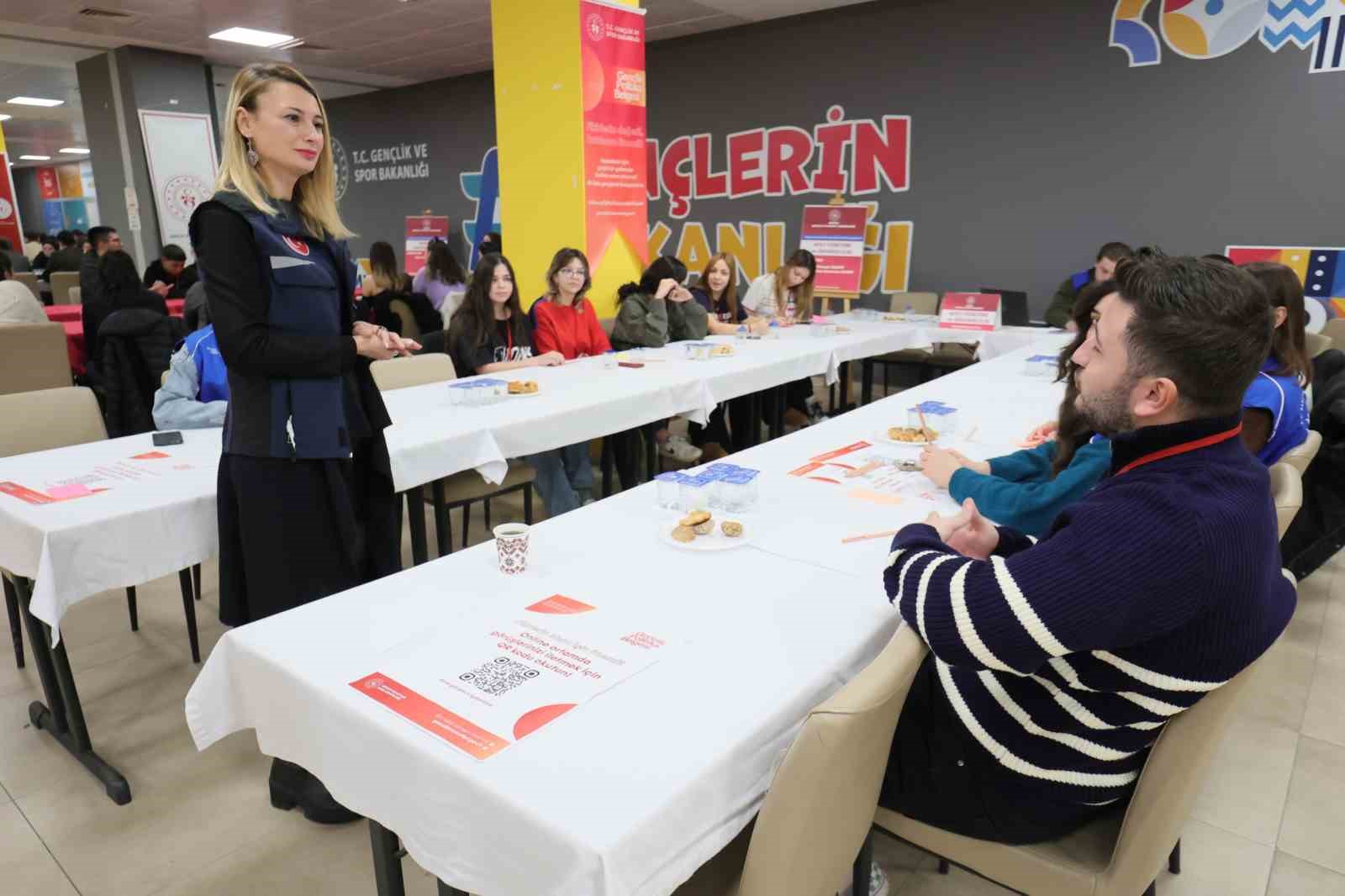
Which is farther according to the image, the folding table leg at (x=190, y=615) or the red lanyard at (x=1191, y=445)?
the folding table leg at (x=190, y=615)

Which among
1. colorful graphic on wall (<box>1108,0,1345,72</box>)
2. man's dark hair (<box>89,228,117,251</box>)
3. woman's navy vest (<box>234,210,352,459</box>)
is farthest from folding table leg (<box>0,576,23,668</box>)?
colorful graphic on wall (<box>1108,0,1345,72</box>)

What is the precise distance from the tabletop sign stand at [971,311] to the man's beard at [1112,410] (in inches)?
166

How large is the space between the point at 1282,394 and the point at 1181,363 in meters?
1.52

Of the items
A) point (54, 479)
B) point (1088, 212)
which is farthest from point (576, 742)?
point (1088, 212)

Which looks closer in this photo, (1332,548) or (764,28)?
(1332,548)

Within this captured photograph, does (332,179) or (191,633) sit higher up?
(332,179)

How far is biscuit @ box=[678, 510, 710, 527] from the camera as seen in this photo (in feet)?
5.65

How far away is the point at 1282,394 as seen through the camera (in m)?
2.23

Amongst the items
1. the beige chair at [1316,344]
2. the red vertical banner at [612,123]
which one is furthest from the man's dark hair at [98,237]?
the beige chair at [1316,344]

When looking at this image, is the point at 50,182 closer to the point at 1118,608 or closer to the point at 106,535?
the point at 106,535

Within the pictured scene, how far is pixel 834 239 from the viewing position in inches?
269

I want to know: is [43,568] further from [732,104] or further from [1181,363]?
[732,104]

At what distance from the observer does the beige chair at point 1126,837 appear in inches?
43.3

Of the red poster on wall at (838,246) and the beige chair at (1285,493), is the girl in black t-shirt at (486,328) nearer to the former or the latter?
the beige chair at (1285,493)
